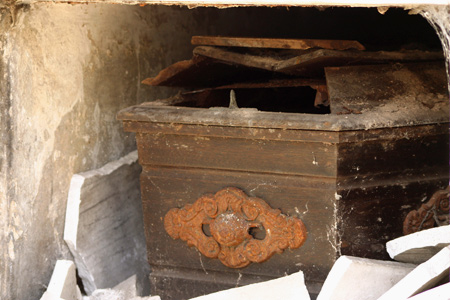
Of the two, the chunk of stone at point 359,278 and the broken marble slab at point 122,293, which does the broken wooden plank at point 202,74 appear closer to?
the broken marble slab at point 122,293

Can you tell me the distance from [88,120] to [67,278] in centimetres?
61

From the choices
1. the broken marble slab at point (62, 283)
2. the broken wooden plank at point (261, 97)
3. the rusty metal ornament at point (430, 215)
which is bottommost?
the broken marble slab at point (62, 283)

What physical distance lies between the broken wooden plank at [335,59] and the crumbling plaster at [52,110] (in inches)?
29.3

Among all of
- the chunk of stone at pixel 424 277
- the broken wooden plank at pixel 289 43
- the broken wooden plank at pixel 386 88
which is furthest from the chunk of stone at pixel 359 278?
the broken wooden plank at pixel 289 43

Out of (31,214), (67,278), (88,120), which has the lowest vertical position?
(67,278)

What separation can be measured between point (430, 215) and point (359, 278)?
50 centimetres

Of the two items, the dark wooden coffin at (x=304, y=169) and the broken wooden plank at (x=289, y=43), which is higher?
the broken wooden plank at (x=289, y=43)

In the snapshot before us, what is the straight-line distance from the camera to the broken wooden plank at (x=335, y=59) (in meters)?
2.23

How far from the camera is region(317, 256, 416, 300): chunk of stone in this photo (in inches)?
73.5

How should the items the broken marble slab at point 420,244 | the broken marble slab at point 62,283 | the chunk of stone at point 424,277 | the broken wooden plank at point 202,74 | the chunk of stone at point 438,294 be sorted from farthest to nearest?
the broken wooden plank at point 202,74 < the broken marble slab at point 62,283 < the broken marble slab at point 420,244 < the chunk of stone at point 424,277 < the chunk of stone at point 438,294

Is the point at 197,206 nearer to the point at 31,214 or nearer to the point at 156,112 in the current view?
the point at 156,112

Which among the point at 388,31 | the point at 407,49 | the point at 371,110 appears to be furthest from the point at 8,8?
the point at 388,31

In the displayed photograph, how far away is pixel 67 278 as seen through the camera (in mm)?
2330

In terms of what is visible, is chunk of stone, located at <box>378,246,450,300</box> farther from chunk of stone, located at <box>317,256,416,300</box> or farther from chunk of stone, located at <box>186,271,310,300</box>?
chunk of stone, located at <box>186,271,310,300</box>
